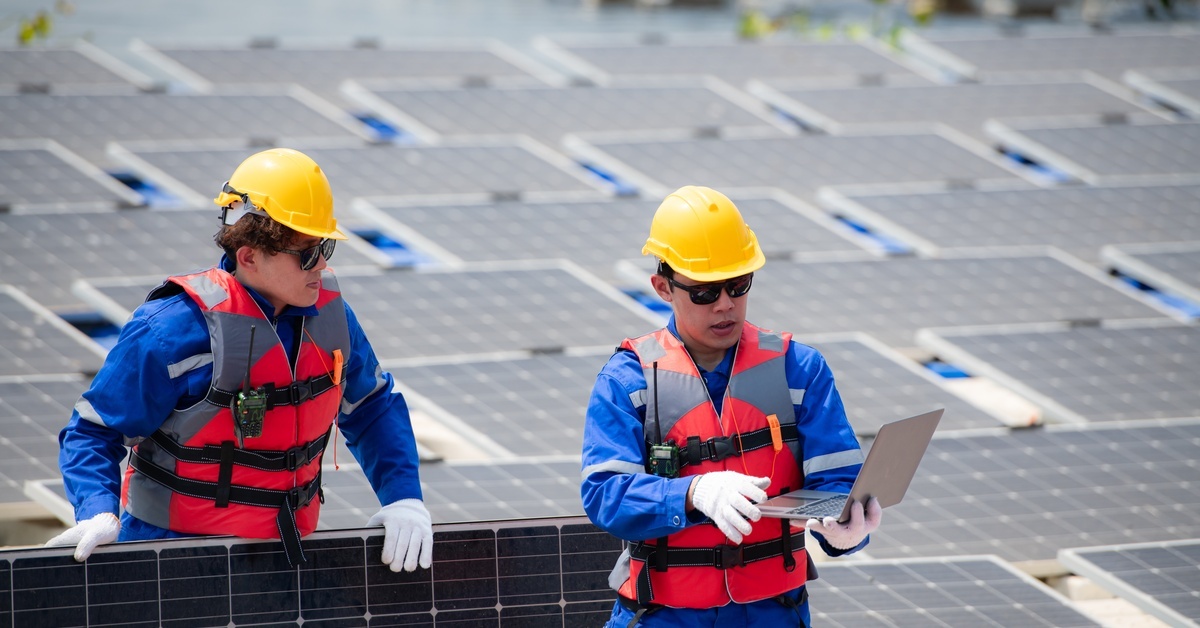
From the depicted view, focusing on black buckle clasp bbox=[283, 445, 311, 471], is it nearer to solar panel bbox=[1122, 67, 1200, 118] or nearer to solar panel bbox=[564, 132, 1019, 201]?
solar panel bbox=[564, 132, 1019, 201]

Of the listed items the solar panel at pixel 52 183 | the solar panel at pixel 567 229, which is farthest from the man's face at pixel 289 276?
the solar panel at pixel 52 183

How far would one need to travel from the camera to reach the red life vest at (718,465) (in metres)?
4.12

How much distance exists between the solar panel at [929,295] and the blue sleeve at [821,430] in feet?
17.3

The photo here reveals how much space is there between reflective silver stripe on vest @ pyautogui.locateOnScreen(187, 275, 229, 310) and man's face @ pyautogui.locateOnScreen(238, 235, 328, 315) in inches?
4.5

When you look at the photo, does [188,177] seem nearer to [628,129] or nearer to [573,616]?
[628,129]

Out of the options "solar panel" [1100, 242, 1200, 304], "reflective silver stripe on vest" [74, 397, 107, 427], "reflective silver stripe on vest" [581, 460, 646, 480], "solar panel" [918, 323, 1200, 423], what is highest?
"reflective silver stripe on vest" [581, 460, 646, 480]

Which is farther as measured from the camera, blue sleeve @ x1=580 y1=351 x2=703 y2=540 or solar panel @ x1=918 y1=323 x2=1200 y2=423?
solar panel @ x1=918 y1=323 x2=1200 y2=423

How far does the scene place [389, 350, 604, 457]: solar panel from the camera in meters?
7.88

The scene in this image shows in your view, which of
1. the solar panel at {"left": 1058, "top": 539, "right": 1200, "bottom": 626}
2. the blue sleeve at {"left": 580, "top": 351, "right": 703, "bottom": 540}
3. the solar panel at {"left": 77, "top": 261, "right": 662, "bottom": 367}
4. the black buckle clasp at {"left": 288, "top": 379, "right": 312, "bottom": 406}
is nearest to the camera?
the blue sleeve at {"left": 580, "top": 351, "right": 703, "bottom": 540}

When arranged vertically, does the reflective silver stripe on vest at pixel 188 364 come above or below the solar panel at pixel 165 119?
above

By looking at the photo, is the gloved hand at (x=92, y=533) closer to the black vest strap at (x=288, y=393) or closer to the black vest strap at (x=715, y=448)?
the black vest strap at (x=288, y=393)

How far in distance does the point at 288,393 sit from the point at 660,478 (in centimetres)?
142

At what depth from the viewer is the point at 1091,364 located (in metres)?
9.20

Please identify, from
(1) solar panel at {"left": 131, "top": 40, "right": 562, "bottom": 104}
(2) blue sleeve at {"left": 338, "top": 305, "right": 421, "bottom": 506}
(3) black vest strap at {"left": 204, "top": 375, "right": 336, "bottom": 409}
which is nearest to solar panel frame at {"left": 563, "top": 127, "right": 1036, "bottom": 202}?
(1) solar panel at {"left": 131, "top": 40, "right": 562, "bottom": 104}
